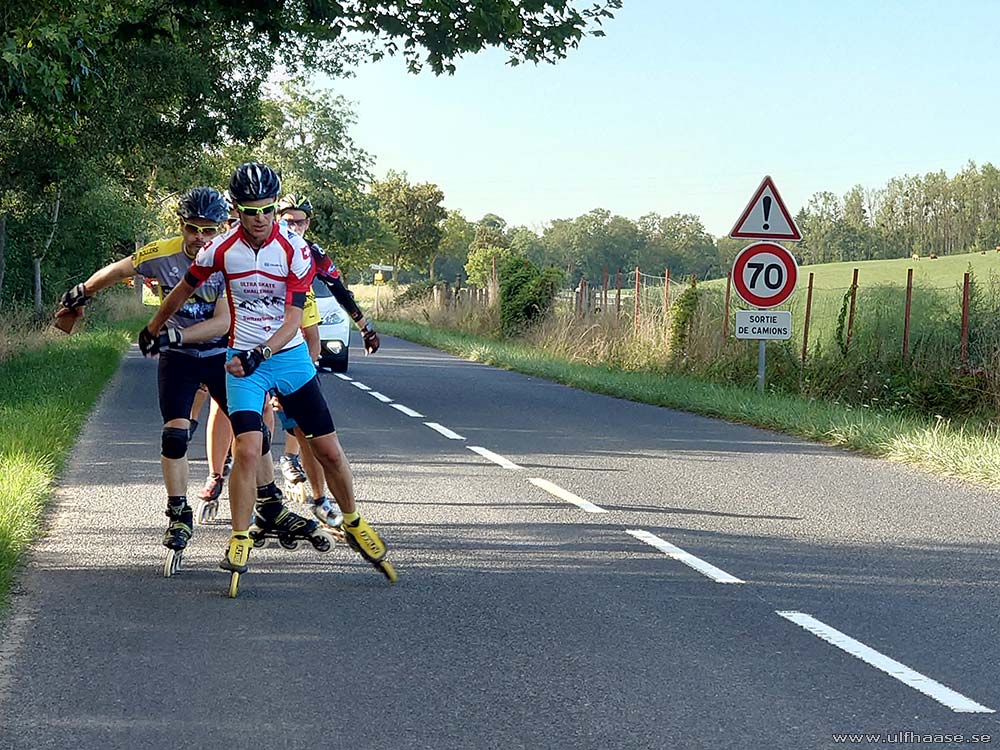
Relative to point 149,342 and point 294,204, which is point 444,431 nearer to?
point 294,204

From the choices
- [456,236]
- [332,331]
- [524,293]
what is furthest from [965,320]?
[456,236]

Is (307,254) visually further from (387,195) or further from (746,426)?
(387,195)

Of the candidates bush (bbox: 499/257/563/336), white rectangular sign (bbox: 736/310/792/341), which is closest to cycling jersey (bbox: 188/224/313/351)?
white rectangular sign (bbox: 736/310/792/341)

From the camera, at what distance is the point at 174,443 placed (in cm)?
743

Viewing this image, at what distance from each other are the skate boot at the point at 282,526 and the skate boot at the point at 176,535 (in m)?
0.34

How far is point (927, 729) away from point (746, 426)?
36.9 ft

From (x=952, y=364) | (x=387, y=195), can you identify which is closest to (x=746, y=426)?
(x=952, y=364)

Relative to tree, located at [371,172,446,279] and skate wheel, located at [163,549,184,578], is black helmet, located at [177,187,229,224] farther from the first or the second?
tree, located at [371,172,446,279]

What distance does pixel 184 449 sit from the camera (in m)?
7.41

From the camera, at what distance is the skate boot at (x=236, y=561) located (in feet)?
21.6

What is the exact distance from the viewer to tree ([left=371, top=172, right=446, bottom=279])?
92625mm

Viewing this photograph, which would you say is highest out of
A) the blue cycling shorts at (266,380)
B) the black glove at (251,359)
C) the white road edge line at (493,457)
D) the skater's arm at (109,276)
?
the skater's arm at (109,276)

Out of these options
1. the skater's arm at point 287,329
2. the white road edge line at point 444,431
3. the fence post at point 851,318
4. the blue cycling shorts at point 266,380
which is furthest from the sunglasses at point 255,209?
the fence post at point 851,318

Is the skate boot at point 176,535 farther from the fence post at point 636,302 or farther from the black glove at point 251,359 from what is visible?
the fence post at point 636,302
